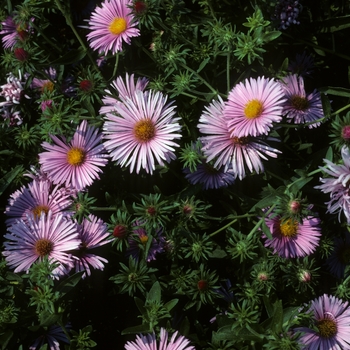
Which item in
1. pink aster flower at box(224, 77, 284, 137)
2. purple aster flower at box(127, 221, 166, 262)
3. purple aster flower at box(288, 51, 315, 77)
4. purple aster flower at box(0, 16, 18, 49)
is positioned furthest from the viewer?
purple aster flower at box(0, 16, 18, 49)

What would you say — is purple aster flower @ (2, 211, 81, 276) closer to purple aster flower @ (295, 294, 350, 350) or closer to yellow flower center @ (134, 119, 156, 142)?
yellow flower center @ (134, 119, 156, 142)

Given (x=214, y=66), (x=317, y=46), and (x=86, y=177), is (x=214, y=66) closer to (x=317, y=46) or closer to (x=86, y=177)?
(x=317, y=46)

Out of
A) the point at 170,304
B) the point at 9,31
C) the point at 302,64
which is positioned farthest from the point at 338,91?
the point at 9,31

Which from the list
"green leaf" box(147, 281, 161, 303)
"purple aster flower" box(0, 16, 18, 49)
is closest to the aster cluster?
"green leaf" box(147, 281, 161, 303)

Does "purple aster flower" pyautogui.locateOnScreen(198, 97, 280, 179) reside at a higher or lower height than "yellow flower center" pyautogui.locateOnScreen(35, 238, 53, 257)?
higher

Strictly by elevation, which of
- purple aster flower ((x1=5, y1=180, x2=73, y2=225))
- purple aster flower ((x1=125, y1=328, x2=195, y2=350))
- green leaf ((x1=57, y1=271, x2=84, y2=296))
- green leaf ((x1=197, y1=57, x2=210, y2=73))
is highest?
green leaf ((x1=197, y1=57, x2=210, y2=73))

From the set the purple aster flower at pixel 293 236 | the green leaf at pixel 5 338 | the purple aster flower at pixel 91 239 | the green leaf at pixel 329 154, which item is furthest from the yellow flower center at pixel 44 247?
the green leaf at pixel 329 154

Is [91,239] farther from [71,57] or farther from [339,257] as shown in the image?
[339,257]

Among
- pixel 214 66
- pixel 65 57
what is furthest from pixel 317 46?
pixel 65 57
